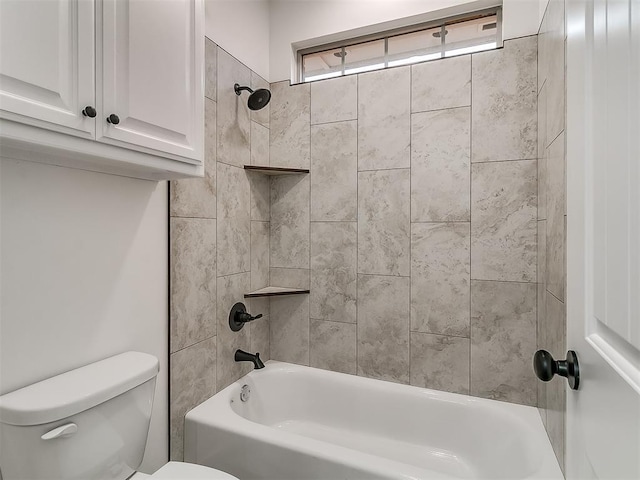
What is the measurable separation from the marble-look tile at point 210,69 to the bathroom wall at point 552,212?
1502 mm

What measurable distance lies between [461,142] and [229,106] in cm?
127

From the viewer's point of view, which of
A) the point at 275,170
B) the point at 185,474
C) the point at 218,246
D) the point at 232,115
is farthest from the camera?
the point at 275,170

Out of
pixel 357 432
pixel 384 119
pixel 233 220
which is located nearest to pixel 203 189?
pixel 233 220

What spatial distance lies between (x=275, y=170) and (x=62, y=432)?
1.55 metres

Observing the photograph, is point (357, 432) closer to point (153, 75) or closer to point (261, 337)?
point (261, 337)

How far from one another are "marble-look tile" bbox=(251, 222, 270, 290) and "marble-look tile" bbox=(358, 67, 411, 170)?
28.4 inches

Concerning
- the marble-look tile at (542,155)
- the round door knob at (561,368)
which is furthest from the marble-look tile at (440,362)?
the round door knob at (561,368)

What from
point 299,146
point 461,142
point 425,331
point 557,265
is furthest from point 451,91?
point 425,331

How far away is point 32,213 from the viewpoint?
1067 mm

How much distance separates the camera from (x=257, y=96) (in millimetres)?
1992

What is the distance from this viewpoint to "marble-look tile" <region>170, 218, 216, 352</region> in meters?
1.61

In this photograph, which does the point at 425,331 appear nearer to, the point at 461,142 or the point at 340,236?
the point at 340,236

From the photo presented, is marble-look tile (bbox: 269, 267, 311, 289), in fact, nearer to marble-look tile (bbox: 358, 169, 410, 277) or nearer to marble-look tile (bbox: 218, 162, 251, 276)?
marble-look tile (bbox: 218, 162, 251, 276)

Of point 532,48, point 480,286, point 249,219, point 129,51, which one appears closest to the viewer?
point 129,51
